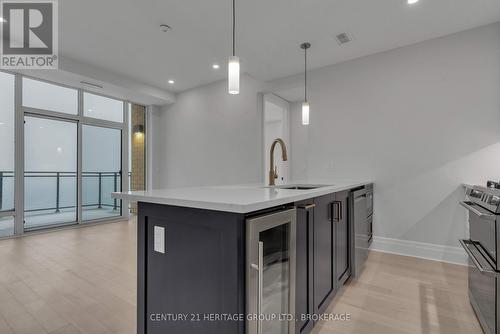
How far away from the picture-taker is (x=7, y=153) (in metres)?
4.09

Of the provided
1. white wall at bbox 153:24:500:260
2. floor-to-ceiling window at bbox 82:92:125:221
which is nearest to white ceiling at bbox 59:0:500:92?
white wall at bbox 153:24:500:260

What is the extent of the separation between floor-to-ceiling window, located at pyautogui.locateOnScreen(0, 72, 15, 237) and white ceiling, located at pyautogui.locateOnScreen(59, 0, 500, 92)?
1191mm

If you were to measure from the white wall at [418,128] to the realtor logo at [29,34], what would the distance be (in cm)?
382

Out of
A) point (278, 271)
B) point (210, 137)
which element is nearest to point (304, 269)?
point (278, 271)

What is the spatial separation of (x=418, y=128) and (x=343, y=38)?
1532mm

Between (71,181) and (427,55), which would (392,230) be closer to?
(427,55)

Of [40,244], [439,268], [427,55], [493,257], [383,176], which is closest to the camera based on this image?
[493,257]

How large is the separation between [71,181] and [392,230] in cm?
576

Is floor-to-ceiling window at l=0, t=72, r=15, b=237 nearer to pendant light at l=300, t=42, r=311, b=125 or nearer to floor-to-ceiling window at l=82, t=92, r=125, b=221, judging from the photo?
floor-to-ceiling window at l=82, t=92, r=125, b=221

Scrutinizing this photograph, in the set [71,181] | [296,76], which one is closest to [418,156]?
[296,76]

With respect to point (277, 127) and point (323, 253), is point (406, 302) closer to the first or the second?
point (323, 253)

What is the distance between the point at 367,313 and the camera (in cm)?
192

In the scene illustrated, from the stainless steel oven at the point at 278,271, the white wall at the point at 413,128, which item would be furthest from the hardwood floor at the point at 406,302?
the white wall at the point at 413,128

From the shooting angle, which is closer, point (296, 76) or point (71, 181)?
point (296, 76)
